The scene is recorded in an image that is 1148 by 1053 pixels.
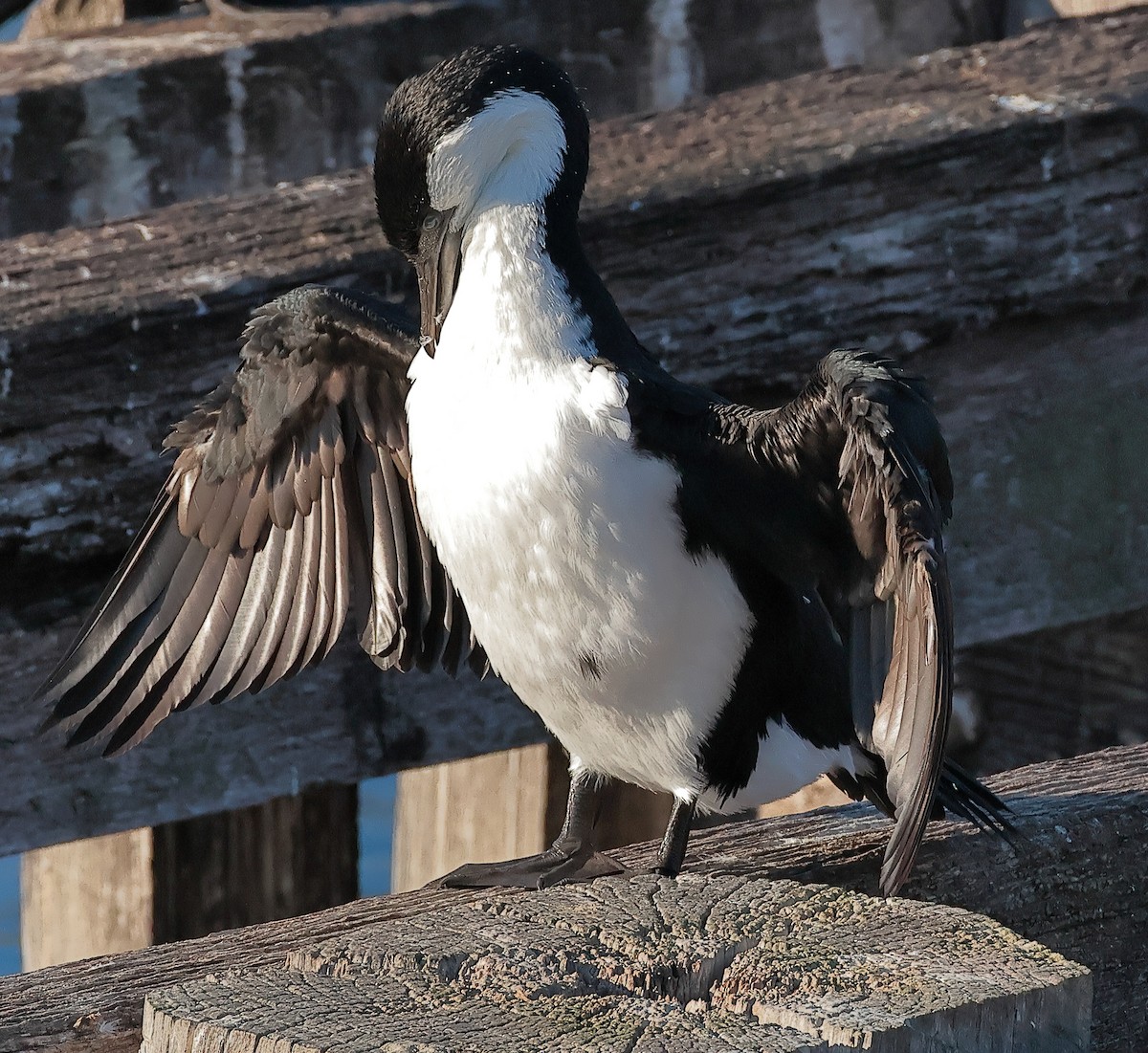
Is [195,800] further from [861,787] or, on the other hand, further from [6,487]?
[861,787]

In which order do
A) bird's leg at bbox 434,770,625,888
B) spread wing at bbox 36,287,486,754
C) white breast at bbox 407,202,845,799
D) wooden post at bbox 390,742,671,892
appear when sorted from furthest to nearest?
wooden post at bbox 390,742,671,892 → spread wing at bbox 36,287,486,754 → bird's leg at bbox 434,770,625,888 → white breast at bbox 407,202,845,799

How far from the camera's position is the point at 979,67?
8.70 ft

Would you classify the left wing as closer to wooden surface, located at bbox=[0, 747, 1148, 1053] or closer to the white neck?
wooden surface, located at bbox=[0, 747, 1148, 1053]

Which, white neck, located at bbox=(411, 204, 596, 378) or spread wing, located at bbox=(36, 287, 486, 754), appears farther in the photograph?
spread wing, located at bbox=(36, 287, 486, 754)

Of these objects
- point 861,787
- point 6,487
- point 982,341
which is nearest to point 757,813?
point 861,787

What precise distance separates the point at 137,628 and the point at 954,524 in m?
1.13

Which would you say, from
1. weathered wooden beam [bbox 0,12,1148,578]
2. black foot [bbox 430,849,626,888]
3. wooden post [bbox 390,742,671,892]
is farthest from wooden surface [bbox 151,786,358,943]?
weathered wooden beam [bbox 0,12,1148,578]

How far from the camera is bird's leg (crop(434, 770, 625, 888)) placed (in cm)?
226

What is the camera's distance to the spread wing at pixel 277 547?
7.80ft

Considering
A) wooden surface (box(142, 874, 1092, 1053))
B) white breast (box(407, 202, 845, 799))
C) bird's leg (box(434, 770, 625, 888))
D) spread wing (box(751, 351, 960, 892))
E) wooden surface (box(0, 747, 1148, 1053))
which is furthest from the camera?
bird's leg (box(434, 770, 625, 888))

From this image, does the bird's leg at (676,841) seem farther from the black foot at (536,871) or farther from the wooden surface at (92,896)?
the wooden surface at (92,896)

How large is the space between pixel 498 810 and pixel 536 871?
3.78 feet

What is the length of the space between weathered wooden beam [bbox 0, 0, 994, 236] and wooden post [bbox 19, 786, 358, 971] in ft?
3.66

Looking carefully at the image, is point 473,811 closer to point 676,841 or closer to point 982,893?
point 676,841
